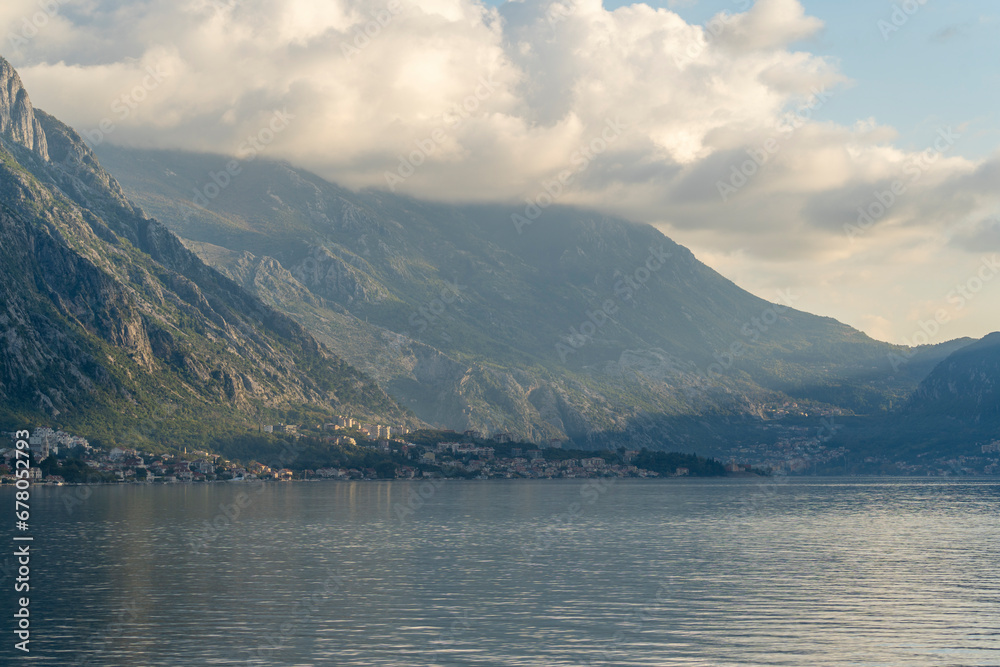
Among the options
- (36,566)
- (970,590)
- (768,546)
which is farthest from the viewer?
(768,546)

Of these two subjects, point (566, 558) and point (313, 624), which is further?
point (566, 558)

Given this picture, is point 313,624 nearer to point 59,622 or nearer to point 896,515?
point 59,622

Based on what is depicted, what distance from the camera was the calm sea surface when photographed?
60000mm

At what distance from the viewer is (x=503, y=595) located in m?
80.9

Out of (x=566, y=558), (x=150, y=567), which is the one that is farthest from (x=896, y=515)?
(x=150, y=567)

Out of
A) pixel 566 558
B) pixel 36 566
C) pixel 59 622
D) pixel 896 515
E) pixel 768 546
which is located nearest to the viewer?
pixel 59 622

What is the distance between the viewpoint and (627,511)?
193 m

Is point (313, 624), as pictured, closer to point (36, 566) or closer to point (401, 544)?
point (36, 566)

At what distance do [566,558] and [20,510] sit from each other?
11249cm

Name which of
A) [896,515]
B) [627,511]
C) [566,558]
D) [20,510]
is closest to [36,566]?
[566,558]

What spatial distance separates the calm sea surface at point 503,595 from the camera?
60000mm

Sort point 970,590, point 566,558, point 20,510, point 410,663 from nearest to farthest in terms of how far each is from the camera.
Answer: point 410,663 → point 970,590 → point 566,558 → point 20,510

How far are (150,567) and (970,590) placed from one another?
80749 millimetres

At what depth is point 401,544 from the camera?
401ft
